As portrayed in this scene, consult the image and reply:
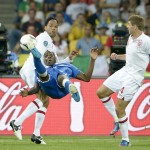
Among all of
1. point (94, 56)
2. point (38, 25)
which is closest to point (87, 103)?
point (94, 56)

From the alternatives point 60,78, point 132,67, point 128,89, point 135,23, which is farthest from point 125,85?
point 60,78

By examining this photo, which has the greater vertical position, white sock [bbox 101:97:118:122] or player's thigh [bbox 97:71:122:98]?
player's thigh [bbox 97:71:122:98]

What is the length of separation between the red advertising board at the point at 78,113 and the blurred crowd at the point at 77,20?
15.2ft

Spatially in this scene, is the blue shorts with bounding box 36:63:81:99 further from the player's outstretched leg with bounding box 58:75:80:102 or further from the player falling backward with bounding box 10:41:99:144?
the player's outstretched leg with bounding box 58:75:80:102

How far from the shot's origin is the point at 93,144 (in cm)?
1562

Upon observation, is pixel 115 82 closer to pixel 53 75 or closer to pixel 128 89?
pixel 128 89

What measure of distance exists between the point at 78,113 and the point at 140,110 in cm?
125

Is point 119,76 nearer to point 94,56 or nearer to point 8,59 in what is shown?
point 94,56

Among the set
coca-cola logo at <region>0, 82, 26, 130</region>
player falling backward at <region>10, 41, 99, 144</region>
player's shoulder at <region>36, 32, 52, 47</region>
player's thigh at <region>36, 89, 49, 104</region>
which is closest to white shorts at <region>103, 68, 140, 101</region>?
player falling backward at <region>10, 41, 99, 144</region>

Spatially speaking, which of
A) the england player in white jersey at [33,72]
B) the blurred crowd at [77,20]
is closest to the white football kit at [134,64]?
the england player in white jersey at [33,72]

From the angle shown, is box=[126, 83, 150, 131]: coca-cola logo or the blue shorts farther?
box=[126, 83, 150, 131]: coca-cola logo

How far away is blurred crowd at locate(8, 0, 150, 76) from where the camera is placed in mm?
23703

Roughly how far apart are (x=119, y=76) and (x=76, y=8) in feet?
34.3

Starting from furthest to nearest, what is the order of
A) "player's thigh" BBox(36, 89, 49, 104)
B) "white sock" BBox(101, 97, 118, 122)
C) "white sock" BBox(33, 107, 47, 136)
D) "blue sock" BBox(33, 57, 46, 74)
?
"white sock" BBox(101, 97, 118, 122)
"player's thigh" BBox(36, 89, 49, 104)
"white sock" BBox(33, 107, 47, 136)
"blue sock" BBox(33, 57, 46, 74)
